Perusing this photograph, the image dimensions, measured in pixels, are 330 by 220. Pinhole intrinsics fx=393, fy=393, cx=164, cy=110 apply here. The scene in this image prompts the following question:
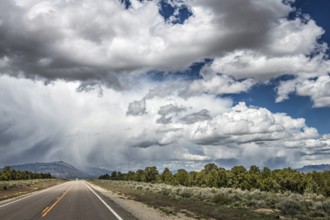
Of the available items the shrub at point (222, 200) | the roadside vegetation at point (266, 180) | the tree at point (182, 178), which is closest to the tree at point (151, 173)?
the tree at point (182, 178)

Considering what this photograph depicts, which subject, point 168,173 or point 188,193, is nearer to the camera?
point 188,193

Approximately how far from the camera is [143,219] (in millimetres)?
18156

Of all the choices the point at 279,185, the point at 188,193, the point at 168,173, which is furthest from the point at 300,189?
the point at 188,193

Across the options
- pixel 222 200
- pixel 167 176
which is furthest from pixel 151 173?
pixel 222 200

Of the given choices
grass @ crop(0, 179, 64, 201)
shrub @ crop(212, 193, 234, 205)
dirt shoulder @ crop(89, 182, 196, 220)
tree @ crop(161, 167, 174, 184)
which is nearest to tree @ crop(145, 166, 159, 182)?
tree @ crop(161, 167, 174, 184)

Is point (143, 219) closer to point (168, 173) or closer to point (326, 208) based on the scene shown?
point (326, 208)

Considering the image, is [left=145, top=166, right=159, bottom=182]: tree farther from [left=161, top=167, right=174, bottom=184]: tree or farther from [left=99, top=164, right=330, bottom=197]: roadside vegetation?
[left=99, top=164, right=330, bottom=197]: roadside vegetation

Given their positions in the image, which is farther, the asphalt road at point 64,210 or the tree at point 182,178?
the tree at point 182,178

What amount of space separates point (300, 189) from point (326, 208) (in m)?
71.2

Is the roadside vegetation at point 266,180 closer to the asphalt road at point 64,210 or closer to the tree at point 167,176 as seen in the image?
the tree at point 167,176

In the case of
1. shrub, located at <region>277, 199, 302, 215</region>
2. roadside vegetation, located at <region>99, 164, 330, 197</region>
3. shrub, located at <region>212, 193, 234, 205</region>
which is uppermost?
roadside vegetation, located at <region>99, 164, 330, 197</region>

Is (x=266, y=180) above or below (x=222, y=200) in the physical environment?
above

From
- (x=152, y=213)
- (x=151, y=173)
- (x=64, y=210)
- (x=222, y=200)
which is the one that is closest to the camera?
(x=152, y=213)

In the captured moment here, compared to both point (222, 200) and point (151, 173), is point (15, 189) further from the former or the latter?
point (151, 173)
